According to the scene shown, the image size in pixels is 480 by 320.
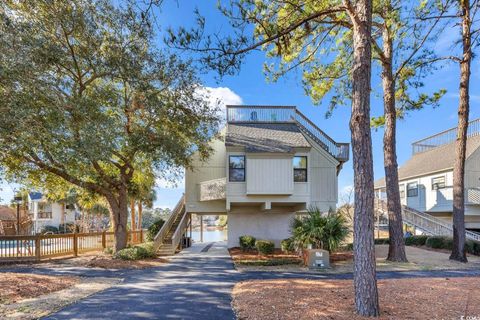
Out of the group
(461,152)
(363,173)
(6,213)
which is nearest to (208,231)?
(6,213)

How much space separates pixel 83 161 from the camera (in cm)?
983

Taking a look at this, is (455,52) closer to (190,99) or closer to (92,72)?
(190,99)

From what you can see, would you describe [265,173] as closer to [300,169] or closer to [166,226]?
[300,169]

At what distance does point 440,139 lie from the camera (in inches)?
1074

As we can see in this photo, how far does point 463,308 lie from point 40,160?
1349cm

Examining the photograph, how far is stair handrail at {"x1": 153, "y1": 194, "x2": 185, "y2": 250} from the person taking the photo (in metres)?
14.7

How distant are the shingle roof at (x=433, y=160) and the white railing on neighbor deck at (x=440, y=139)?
562mm

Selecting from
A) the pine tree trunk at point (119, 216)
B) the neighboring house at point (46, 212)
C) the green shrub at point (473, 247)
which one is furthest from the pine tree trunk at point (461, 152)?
the neighboring house at point (46, 212)

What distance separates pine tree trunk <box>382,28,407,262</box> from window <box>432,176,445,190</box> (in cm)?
1389

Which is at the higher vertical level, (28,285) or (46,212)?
(28,285)

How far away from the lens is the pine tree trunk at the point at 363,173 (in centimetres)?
520

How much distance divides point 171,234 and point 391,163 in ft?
38.5

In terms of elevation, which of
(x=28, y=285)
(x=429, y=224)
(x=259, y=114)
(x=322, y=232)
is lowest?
(x=429, y=224)

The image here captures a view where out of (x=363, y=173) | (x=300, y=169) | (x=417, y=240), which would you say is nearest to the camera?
(x=363, y=173)
